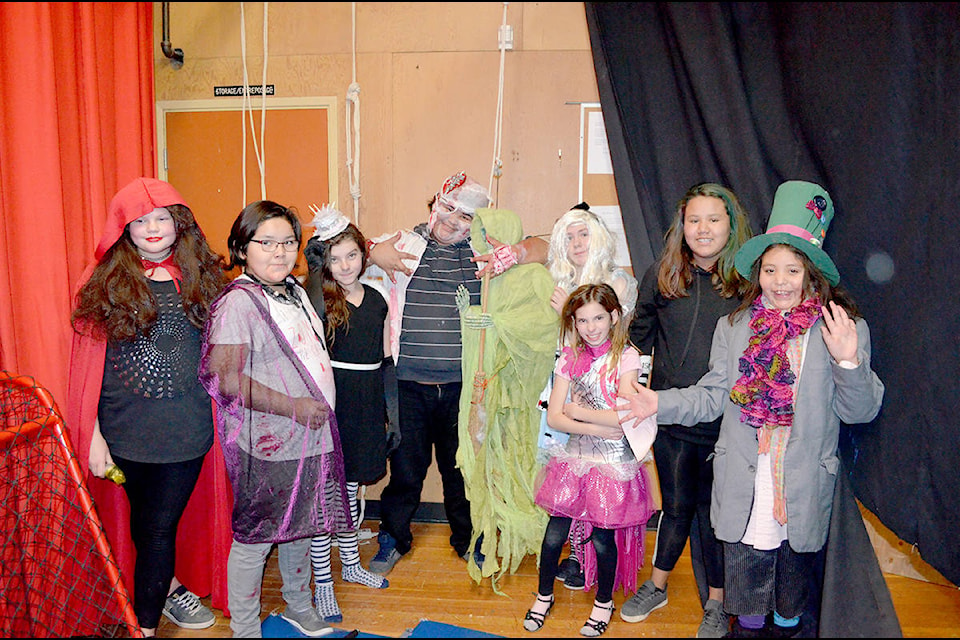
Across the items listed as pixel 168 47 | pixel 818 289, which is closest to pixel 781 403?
pixel 818 289

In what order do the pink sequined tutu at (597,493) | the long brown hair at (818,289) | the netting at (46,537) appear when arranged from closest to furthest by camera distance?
the netting at (46,537) → the long brown hair at (818,289) → the pink sequined tutu at (597,493)

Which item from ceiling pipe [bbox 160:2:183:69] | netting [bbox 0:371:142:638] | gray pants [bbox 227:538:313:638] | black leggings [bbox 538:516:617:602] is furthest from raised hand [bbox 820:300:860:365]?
ceiling pipe [bbox 160:2:183:69]

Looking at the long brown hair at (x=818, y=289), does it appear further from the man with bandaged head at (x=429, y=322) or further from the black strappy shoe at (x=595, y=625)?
the black strappy shoe at (x=595, y=625)

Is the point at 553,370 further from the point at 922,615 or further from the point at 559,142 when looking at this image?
the point at 922,615

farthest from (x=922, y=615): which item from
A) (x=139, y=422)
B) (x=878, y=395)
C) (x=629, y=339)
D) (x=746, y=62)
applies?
(x=139, y=422)

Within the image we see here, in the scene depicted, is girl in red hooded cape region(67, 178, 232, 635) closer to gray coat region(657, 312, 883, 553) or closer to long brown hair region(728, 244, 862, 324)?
gray coat region(657, 312, 883, 553)

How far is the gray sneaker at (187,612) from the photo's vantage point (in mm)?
2486

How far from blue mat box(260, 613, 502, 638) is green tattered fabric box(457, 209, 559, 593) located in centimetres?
28

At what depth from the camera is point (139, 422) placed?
2.14 metres

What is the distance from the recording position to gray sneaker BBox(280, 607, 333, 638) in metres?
2.38

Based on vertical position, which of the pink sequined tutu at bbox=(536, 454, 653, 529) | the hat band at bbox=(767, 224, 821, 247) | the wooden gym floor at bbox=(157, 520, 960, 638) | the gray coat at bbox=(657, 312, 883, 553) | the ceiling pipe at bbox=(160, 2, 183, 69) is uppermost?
the ceiling pipe at bbox=(160, 2, 183, 69)

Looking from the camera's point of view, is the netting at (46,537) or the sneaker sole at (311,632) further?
the sneaker sole at (311,632)

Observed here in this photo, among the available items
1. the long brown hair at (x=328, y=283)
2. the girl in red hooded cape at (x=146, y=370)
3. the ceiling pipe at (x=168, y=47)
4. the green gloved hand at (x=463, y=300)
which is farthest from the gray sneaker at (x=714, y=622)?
the ceiling pipe at (x=168, y=47)

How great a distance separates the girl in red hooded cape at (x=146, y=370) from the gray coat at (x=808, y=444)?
5.37 ft
